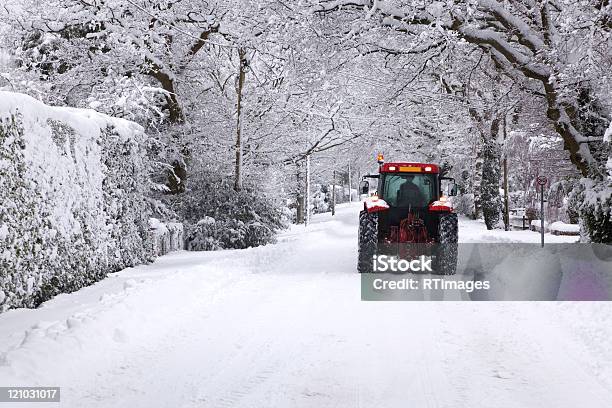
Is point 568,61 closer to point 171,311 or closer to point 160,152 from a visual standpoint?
point 171,311

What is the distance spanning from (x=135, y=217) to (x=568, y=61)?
9384 millimetres

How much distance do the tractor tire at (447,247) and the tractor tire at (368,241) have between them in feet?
4.01

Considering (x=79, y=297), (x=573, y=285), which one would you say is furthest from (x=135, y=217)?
(x=573, y=285)

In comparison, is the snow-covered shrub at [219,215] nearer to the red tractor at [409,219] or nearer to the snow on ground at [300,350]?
the red tractor at [409,219]

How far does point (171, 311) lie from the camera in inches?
308

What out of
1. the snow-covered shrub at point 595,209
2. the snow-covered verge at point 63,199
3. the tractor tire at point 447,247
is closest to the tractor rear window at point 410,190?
the tractor tire at point 447,247

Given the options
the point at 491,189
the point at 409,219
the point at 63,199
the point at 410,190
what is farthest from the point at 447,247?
the point at 491,189

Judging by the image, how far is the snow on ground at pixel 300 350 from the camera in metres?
4.76

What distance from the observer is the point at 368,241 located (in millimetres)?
11594

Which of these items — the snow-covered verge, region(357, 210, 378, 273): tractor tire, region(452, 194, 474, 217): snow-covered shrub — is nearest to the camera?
the snow-covered verge

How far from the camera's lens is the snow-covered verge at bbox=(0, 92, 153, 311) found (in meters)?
7.76
